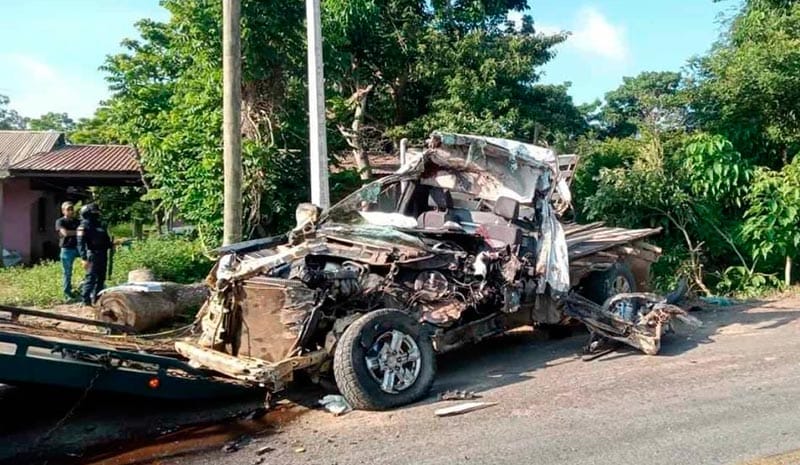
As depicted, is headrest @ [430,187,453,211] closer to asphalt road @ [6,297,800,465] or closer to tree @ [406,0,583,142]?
asphalt road @ [6,297,800,465]

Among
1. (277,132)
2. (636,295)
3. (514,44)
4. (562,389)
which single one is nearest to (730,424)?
(562,389)

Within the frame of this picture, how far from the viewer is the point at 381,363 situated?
5.55 metres

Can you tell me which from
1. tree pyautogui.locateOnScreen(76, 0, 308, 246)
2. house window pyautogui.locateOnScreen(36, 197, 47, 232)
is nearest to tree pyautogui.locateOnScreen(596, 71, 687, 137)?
tree pyautogui.locateOnScreen(76, 0, 308, 246)

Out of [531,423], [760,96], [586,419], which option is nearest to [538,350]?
[586,419]

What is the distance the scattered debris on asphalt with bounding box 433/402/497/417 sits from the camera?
5.39 meters

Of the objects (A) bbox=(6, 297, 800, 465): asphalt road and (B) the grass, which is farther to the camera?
(B) the grass

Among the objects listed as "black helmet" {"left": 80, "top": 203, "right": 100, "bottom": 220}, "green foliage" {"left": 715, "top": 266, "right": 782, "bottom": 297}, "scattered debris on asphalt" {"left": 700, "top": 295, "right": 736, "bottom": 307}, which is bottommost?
"scattered debris on asphalt" {"left": 700, "top": 295, "right": 736, "bottom": 307}

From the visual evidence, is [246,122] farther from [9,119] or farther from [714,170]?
[9,119]

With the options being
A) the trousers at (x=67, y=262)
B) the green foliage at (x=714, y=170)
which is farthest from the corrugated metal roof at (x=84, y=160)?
the green foliage at (x=714, y=170)

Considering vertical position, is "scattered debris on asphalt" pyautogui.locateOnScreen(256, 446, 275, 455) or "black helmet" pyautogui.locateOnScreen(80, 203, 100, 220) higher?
"black helmet" pyautogui.locateOnScreen(80, 203, 100, 220)

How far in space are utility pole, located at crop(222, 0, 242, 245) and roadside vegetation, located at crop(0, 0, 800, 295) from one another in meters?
3.08

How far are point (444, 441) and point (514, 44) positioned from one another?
12518mm

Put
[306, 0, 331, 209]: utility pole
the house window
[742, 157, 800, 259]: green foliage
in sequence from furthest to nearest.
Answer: the house window, [742, 157, 800, 259]: green foliage, [306, 0, 331, 209]: utility pole

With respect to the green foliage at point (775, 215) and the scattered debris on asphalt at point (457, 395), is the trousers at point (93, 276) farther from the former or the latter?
the green foliage at point (775, 215)
